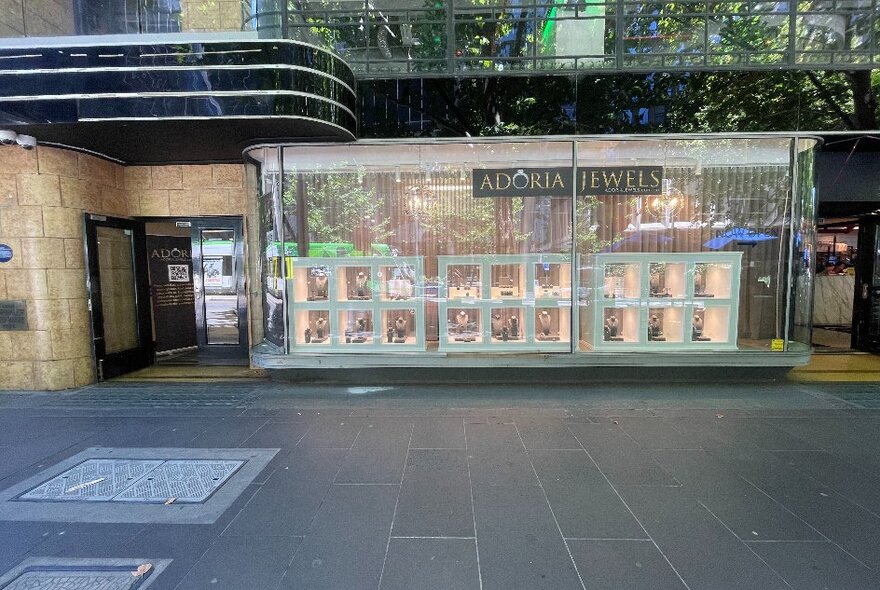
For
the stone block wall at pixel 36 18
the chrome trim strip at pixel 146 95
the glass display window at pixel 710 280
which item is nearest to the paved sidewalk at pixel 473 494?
the glass display window at pixel 710 280

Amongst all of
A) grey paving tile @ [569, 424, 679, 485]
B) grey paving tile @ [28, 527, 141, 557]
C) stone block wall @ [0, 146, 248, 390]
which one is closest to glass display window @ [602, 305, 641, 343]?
grey paving tile @ [569, 424, 679, 485]

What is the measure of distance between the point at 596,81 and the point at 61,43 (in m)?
6.46

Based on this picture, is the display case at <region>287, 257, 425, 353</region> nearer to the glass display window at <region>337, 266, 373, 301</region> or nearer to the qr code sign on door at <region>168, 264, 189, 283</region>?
the glass display window at <region>337, 266, 373, 301</region>

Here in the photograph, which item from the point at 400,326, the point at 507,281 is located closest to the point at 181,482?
the point at 400,326

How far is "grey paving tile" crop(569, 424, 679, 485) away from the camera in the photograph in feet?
11.6

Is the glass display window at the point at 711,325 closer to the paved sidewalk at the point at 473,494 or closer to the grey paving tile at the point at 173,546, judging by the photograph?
the paved sidewalk at the point at 473,494

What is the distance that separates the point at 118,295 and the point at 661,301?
849 centimetres

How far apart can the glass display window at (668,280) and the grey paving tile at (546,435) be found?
2.82 meters

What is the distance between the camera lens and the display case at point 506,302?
6.44 metres

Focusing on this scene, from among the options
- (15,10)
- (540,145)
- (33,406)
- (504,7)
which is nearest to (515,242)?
(540,145)

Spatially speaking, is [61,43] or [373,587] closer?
[373,587]

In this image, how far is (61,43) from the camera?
15.3 feet

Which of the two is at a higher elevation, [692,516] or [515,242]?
[515,242]

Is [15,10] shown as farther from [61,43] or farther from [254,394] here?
[254,394]
